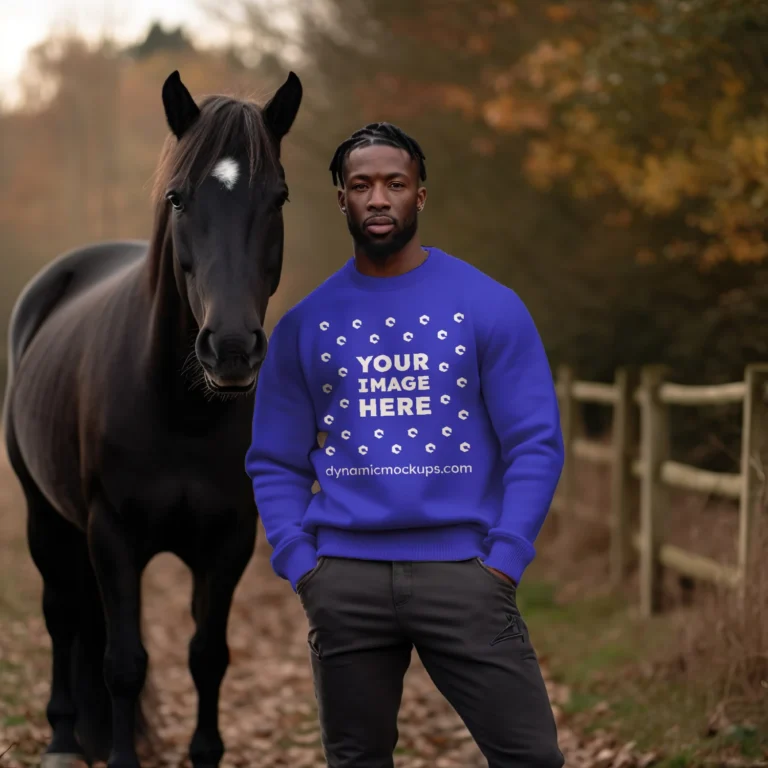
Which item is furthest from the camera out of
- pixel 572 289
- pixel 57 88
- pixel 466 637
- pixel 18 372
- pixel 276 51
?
pixel 57 88

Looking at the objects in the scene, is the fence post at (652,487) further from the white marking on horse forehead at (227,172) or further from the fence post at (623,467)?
the white marking on horse forehead at (227,172)

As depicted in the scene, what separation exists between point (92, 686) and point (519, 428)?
3012mm

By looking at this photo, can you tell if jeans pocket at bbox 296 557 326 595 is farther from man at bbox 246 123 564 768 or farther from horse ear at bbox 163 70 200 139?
horse ear at bbox 163 70 200 139

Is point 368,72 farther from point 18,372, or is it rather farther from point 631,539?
point 18,372

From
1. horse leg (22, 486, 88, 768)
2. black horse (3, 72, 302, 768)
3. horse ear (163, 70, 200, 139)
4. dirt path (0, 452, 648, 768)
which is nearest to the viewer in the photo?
black horse (3, 72, 302, 768)

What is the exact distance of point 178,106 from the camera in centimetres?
349

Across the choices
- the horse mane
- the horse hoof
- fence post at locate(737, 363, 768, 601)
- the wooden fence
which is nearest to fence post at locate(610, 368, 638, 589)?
the wooden fence

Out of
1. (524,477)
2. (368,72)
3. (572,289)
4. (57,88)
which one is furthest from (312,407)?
(57,88)

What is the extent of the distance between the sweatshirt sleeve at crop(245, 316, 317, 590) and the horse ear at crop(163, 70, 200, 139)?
36.8 inches

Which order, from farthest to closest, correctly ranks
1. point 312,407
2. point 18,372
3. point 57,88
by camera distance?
point 57,88, point 18,372, point 312,407

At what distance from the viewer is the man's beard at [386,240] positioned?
2.74 m

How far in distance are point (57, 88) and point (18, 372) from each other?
23676 mm

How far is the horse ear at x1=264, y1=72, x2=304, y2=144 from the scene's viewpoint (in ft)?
11.6

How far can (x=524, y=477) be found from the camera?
2582mm
